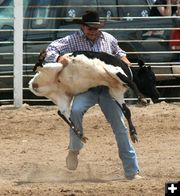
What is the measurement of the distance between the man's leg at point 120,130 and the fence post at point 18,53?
14.2 ft

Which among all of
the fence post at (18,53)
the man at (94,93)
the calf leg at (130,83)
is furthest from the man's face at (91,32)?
the fence post at (18,53)

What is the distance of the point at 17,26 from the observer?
11.7m

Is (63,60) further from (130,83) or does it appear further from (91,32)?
(130,83)

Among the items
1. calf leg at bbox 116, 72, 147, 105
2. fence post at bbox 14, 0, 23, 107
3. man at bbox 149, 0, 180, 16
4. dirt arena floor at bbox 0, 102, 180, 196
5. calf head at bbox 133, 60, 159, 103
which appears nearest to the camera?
dirt arena floor at bbox 0, 102, 180, 196

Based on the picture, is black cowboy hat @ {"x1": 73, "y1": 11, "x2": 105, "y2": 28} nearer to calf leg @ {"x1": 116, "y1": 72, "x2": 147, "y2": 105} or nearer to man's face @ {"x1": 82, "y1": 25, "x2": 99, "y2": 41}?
man's face @ {"x1": 82, "y1": 25, "x2": 99, "y2": 41}

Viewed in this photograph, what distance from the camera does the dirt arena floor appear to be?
720cm

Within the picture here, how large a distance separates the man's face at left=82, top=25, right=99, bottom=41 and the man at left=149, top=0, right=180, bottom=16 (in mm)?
4623

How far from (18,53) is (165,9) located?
2.37 m

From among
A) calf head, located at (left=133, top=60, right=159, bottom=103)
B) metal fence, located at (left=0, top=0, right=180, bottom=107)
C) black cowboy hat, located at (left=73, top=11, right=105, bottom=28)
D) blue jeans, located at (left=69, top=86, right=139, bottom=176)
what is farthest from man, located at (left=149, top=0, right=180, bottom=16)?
blue jeans, located at (left=69, top=86, right=139, bottom=176)

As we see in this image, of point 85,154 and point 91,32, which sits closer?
point 91,32

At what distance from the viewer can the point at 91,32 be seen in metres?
7.50

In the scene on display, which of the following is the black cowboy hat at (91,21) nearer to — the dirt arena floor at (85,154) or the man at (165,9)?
the dirt arena floor at (85,154)

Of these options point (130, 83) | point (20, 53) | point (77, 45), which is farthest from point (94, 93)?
point (20, 53)

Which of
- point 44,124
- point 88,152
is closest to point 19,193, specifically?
point 88,152
